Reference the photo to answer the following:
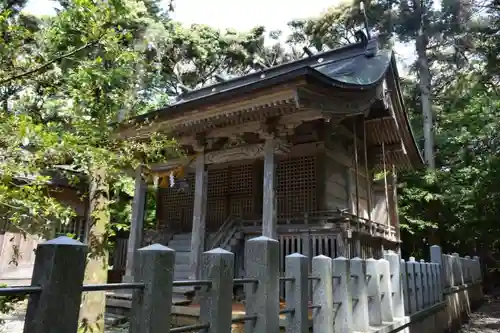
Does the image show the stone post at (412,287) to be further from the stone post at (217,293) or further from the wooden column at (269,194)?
the stone post at (217,293)

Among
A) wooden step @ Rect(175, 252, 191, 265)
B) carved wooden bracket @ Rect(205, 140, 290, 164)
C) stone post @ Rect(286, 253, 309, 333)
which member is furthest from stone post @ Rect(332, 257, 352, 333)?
wooden step @ Rect(175, 252, 191, 265)

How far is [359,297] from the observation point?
15.8 feet

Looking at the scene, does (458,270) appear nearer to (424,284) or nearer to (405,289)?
(424,284)

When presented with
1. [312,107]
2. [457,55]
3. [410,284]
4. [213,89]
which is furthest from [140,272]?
[457,55]

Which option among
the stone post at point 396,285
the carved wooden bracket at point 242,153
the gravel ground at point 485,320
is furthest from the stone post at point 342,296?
the gravel ground at point 485,320

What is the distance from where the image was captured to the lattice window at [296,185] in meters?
10.2

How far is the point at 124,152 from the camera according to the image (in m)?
5.39

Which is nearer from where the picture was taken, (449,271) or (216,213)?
(449,271)

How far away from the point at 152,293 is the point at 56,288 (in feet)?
2.07

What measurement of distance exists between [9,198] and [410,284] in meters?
6.48

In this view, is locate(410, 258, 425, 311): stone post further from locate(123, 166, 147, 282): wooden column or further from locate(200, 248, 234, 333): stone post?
locate(123, 166, 147, 282): wooden column

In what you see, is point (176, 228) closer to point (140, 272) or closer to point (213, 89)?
point (213, 89)

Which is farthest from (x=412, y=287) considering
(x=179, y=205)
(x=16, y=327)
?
(x=179, y=205)

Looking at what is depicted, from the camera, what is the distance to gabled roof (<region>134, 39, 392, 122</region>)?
658cm
